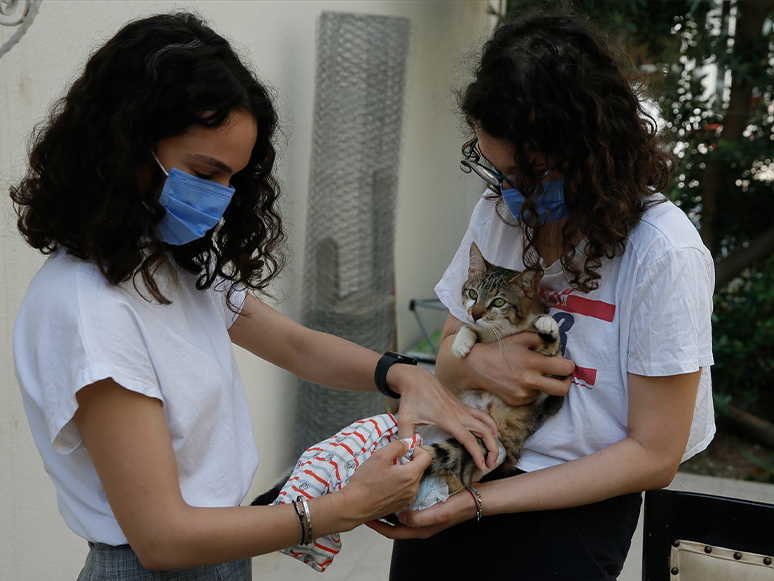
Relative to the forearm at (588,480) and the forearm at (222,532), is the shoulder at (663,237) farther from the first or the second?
the forearm at (222,532)

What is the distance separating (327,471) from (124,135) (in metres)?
0.79

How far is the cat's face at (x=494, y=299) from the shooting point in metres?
1.75

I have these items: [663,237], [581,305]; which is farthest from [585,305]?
[663,237]

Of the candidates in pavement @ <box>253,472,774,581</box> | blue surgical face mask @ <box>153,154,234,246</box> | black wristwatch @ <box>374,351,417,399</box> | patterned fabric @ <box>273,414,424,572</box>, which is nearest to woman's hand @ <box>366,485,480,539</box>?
patterned fabric @ <box>273,414,424,572</box>

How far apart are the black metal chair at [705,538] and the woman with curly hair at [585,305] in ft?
0.25

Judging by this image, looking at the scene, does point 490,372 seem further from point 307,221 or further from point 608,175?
point 307,221

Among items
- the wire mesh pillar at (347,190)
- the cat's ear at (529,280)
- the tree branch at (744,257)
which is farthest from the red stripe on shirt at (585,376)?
the tree branch at (744,257)

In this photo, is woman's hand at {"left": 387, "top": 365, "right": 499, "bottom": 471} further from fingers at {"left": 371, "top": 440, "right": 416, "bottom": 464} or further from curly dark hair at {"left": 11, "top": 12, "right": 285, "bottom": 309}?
curly dark hair at {"left": 11, "top": 12, "right": 285, "bottom": 309}

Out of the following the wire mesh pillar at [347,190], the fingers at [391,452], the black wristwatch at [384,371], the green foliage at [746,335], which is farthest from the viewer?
the green foliage at [746,335]

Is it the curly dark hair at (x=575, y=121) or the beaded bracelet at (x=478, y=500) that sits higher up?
the curly dark hair at (x=575, y=121)

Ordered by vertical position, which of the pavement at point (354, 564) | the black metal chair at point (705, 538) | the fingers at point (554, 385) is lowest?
the pavement at point (354, 564)

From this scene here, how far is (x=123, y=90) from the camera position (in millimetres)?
1177

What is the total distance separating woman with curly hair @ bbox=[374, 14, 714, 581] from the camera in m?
1.28

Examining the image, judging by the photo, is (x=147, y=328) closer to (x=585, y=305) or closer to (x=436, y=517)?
(x=436, y=517)
